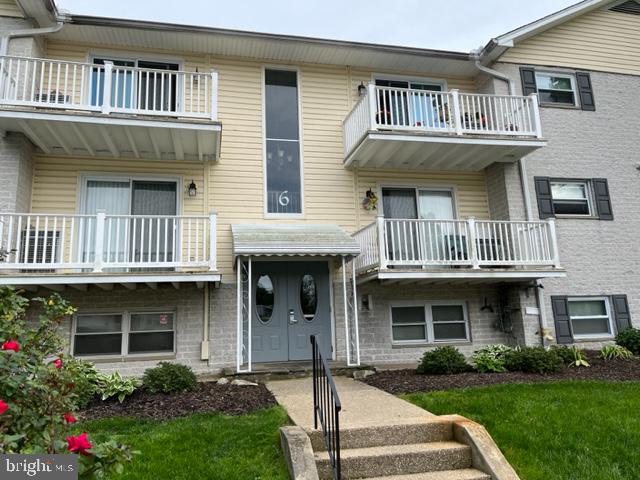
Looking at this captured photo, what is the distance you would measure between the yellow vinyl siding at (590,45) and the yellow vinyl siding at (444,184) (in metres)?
3.41

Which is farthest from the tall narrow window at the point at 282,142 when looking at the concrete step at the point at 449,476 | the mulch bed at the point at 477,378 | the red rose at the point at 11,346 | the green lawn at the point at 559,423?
the red rose at the point at 11,346

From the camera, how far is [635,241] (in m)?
12.0

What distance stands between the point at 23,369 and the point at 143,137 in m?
7.82

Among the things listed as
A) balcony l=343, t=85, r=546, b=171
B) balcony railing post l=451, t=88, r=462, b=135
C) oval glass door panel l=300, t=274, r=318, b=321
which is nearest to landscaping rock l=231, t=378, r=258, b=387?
oval glass door panel l=300, t=274, r=318, b=321

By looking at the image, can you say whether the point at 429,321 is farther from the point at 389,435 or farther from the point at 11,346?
the point at 11,346

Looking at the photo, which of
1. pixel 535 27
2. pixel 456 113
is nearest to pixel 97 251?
pixel 456 113

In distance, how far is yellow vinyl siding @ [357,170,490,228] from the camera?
37.8ft

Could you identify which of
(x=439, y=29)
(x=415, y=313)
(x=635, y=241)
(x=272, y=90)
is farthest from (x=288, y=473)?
(x=439, y=29)

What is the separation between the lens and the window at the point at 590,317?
11.4m

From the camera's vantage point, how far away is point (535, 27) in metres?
12.3

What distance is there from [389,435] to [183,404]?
140 inches

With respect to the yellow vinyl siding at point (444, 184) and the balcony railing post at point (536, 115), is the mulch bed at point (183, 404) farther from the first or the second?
the balcony railing post at point (536, 115)

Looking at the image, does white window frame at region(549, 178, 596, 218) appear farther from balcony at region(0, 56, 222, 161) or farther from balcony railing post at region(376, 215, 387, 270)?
balcony at region(0, 56, 222, 161)

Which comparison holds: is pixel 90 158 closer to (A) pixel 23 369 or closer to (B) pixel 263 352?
(B) pixel 263 352
